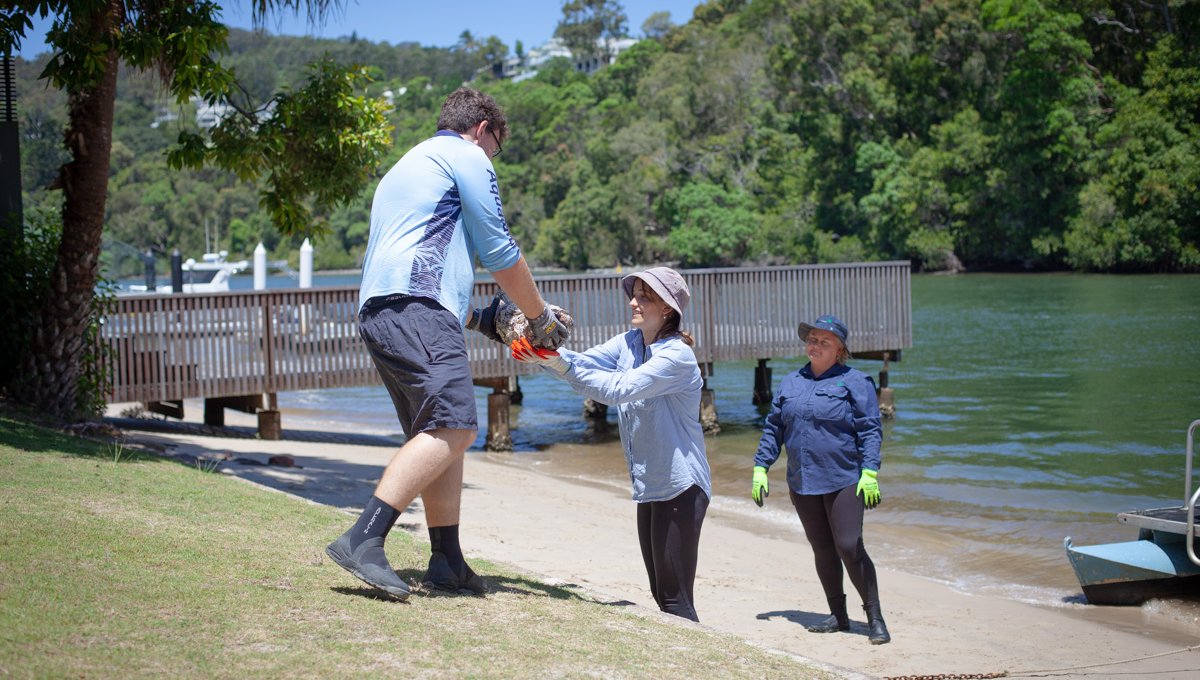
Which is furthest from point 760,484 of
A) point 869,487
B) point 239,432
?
point 239,432

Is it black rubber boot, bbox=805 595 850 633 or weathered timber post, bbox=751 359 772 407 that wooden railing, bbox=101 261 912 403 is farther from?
black rubber boot, bbox=805 595 850 633

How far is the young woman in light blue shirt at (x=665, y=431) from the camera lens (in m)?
5.67

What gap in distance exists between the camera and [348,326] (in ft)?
55.8

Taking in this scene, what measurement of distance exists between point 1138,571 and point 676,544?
5.10 metres

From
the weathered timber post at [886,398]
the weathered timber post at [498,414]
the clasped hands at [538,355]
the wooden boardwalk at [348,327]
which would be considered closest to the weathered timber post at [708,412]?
the wooden boardwalk at [348,327]

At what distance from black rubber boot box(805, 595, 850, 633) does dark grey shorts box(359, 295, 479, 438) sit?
3366mm

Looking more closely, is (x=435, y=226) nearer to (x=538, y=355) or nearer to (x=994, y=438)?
(x=538, y=355)

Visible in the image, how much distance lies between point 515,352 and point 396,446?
43.2ft

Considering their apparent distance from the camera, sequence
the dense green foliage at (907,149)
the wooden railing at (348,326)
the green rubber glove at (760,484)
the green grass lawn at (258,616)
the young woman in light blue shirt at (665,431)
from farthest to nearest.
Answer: the dense green foliage at (907,149) < the wooden railing at (348,326) < the green rubber glove at (760,484) < the young woman in light blue shirt at (665,431) < the green grass lawn at (258,616)

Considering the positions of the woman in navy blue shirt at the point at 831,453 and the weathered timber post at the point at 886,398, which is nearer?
the woman in navy blue shirt at the point at 831,453

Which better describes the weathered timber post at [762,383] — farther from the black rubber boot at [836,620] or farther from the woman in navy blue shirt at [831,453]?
the woman in navy blue shirt at [831,453]

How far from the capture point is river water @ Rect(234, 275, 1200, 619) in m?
12.2

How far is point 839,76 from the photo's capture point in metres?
74.7

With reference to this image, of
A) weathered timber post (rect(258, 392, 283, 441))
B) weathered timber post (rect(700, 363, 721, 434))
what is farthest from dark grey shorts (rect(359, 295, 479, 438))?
weathered timber post (rect(700, 363, 721, 434))
